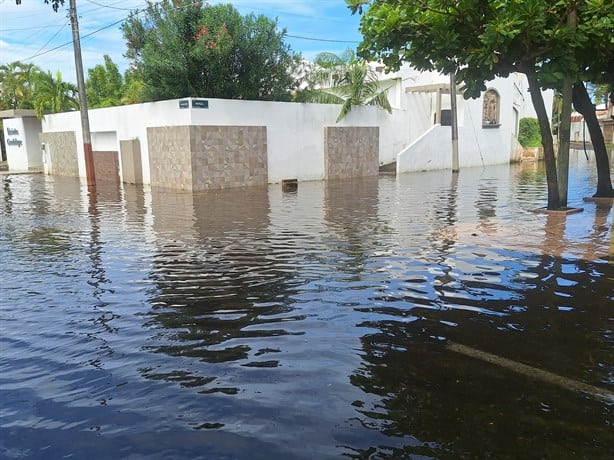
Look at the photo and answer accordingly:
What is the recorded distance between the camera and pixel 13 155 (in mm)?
38031

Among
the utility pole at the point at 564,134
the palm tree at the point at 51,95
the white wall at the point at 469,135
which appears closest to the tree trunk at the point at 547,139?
the utility pole at the point at 564,134

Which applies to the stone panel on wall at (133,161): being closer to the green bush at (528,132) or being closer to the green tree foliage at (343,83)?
the green tree foliage at (343,83)

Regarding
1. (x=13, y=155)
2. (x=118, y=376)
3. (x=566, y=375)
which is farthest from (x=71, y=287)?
(x=13, y=155)

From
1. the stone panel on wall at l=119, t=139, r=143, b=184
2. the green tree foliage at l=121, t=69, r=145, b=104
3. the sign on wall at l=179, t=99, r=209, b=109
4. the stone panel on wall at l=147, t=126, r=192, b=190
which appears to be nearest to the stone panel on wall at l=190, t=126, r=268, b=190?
the stone panel on wall at l=147, t=126, r=192, b=190

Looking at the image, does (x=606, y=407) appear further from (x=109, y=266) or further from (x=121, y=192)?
(x=121, y=192)

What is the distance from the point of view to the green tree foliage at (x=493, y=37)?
10.1m

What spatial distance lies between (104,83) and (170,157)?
73.5 ft

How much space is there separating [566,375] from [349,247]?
5.62 meters

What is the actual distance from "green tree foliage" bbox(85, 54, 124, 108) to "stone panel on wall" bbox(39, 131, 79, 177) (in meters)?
7.26

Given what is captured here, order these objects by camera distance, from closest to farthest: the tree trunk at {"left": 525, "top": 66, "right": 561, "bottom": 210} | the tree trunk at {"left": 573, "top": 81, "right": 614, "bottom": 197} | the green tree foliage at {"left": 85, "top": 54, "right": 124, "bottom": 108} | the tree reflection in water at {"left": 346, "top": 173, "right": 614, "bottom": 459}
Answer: the tree reflection in water at {"left": 346, "top": 173, "right": 614, "bottom": 459}, the tree trunk at {"left": 525, "top": 66, "right": 561, "bottom": 210}, the tree trunk at {"left": 573, "top": 81, "right": 614, "bottom": 197}, the green tree foliage at {"left": 85, "top": 54, "right": 124, "bottom": 108}

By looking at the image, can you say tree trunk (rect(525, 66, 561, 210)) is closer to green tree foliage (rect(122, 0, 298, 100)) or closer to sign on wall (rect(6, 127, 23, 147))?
green tree foliage (rect(122, 0, 298, 100))

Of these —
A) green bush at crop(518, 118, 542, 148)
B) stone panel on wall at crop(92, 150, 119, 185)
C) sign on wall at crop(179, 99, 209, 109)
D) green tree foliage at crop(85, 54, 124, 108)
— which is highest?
green tree foliage at crop(85, 54, 124, 108)

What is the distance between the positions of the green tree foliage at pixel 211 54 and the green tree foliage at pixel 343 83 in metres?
2.08

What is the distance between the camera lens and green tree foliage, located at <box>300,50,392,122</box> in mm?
26906
